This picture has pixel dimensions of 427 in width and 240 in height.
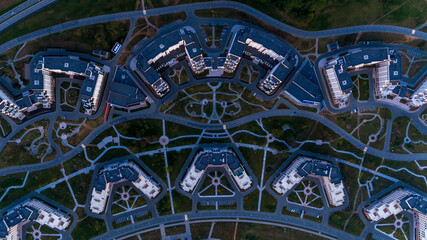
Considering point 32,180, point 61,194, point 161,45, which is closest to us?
point 161,45

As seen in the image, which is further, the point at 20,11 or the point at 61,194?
the point at 61,194

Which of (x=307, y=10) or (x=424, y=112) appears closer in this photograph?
(x=307, y=10)

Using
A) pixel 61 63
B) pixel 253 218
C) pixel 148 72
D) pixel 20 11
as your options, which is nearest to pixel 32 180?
pixel 61 63

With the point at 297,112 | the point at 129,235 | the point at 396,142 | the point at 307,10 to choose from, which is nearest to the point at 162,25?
the point at 307,10

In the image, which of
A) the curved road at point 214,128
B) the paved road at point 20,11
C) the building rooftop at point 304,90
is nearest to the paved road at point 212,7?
the paved road at point 20,11

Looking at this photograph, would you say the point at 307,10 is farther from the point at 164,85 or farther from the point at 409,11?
the point at 164,85

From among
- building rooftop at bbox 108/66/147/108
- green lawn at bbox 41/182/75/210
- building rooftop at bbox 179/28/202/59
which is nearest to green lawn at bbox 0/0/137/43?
building rooftop at bbox 179/28/202/59

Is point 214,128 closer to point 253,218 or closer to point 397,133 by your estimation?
point 253,218

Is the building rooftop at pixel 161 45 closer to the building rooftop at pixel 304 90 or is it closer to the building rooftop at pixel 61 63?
the building rooftop at pixel 61 63
